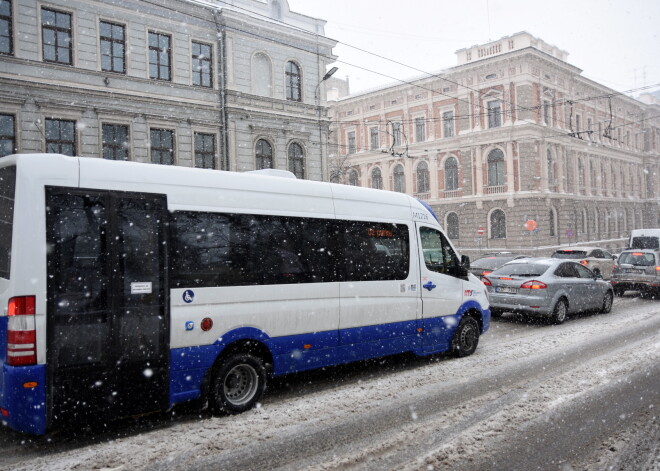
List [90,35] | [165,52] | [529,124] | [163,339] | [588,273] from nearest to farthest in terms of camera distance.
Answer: [163,339] → [588,273] → [90,35] → [165,52] → [529,124]

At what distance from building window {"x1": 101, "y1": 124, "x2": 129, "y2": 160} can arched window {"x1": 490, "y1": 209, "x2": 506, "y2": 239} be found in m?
30.5

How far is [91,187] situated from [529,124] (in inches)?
1575

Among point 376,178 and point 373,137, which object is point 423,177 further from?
point 373,137

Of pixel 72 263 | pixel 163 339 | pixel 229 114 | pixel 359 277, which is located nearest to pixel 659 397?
pixel 359 277

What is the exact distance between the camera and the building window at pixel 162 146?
824 inches

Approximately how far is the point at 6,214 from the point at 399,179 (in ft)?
155

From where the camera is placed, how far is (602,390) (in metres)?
6.67

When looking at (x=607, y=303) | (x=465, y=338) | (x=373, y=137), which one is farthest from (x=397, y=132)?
(x=465, y=338)

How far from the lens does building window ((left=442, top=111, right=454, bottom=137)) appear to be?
46.1m

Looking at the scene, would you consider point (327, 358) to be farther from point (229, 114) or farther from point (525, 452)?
point (229, 114)

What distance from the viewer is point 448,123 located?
46.3m

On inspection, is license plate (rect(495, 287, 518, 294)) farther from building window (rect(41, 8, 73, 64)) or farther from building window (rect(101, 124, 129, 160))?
building window (rect(41, 8, 73, 64))

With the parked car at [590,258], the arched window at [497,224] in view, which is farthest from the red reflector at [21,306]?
the arched window at [497,224]

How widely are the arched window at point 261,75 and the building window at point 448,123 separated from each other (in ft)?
82.5
